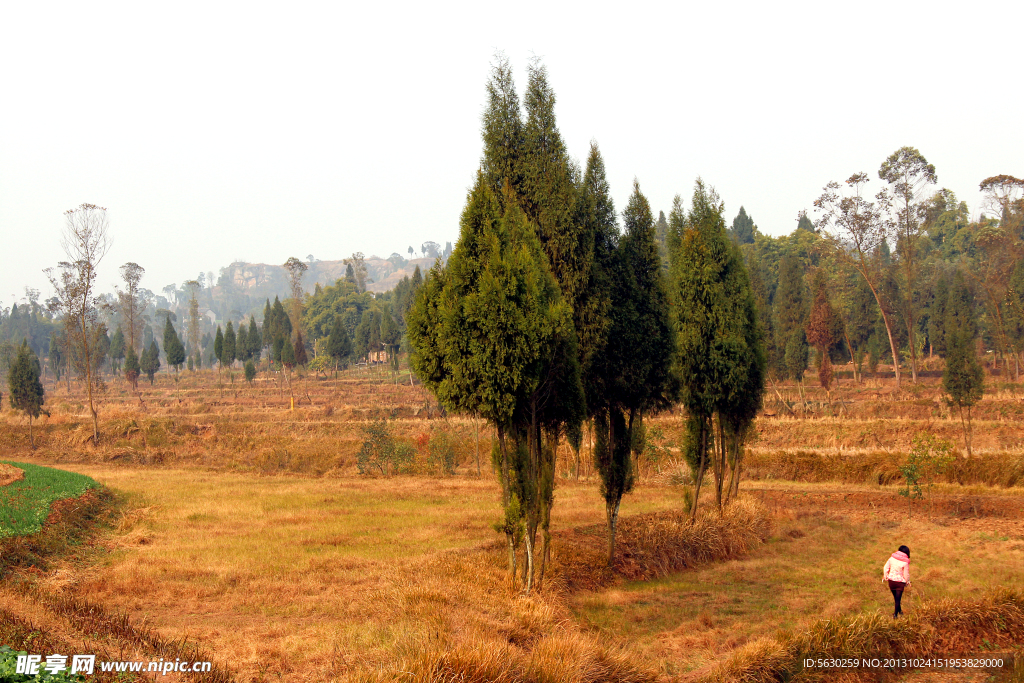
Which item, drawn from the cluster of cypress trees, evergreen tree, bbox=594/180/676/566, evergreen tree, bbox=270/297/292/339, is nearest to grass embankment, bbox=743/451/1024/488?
the cluster of cypress trees

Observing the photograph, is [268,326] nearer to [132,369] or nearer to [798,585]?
[132,369]


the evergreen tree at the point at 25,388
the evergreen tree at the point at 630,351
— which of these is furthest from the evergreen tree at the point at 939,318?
the evergreen tree at the point at 25,388

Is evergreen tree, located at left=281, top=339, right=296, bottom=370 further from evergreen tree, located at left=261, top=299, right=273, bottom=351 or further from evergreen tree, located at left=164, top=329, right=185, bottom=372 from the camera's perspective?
evergreen tree, located at left=261, top=299, right=273, bottom=351

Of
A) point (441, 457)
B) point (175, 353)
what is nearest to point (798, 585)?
point (441, 457)

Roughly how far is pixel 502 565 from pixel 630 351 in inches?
186

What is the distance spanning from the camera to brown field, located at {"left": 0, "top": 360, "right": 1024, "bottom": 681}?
757 centimetres

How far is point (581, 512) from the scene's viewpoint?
1797 cm

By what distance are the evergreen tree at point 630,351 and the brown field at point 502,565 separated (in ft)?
6.06

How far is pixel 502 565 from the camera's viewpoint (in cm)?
1172

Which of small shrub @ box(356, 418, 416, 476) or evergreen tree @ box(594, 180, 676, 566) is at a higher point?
evergreen tree @ box(594, 180, 676, 566)

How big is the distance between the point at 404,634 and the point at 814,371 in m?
51.9

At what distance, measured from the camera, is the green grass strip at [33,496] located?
13039mm

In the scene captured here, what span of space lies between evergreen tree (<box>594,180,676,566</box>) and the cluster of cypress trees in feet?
0.10

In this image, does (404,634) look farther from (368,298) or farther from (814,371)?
(368,298)
